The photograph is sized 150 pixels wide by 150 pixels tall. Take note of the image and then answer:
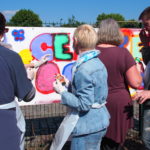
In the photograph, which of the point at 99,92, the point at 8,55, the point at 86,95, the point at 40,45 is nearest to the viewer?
the point at 8,55

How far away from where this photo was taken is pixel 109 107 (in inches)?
110


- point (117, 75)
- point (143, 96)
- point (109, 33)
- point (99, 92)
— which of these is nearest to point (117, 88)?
point (117, 75)

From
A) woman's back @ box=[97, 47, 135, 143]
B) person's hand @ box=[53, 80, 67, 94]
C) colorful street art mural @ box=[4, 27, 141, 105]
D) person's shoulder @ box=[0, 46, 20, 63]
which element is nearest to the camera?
person's shoulder @ box=[0, 46, 20, 63]

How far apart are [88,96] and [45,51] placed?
2.02 m

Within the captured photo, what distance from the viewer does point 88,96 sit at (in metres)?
2.29

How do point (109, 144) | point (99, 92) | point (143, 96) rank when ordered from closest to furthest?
point (99, 92)
point (143, 96)
point (109, 144)

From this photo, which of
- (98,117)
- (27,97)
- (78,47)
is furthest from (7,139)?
(78,47)

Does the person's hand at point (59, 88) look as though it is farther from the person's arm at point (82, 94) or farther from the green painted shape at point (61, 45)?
the green painted shape at point (61, 45)

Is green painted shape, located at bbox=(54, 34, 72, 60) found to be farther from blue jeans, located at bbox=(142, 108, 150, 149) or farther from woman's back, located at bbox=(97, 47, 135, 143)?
blue jeans, located at bbox=(142, 108, 150, 149)

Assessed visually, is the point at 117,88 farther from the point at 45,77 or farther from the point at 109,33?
the point at 45,77

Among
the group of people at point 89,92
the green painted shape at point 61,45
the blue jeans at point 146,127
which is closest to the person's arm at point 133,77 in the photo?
the group of people at point 89,92

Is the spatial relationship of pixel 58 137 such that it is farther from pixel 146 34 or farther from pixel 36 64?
pixel 146 34

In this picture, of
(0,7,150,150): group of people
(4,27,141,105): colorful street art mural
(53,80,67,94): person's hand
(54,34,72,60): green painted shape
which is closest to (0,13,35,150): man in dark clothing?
Answer: (0,7,150,150): group of people

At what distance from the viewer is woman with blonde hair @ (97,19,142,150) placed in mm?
2709
